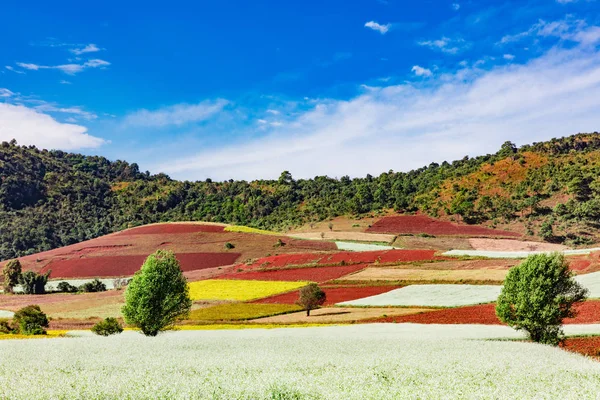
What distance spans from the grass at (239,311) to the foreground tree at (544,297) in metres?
30.3

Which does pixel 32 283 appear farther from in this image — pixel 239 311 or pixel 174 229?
pixel 239 311

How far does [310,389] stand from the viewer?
1274 cm

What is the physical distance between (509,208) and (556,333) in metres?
103

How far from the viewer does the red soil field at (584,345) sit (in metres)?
28.6

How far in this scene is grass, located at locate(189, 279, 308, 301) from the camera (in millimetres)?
67519

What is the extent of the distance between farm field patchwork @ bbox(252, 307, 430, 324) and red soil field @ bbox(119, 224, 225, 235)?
74904mm

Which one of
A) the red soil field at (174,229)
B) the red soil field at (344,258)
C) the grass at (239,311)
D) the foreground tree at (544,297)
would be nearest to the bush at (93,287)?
the red soil field at (344,258)

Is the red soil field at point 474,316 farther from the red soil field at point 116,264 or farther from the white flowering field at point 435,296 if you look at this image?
the red soil field at point 116,264

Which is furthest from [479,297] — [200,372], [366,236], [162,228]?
[162,228]

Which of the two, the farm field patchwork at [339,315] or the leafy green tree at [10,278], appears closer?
the farm field patchwork at [339,315]

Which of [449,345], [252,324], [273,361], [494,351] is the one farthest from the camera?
→ [252,324]

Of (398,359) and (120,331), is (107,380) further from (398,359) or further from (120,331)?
(120,331)

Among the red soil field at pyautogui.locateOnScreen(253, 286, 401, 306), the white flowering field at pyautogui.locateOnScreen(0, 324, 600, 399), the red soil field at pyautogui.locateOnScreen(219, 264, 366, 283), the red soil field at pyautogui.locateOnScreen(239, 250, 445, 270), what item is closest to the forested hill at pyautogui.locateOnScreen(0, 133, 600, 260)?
the red soil field at pyautogui.locateOnScreen(239, 250, 445, 270)

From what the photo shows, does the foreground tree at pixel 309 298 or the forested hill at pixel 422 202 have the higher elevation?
the forested hill at pixel 422 202
